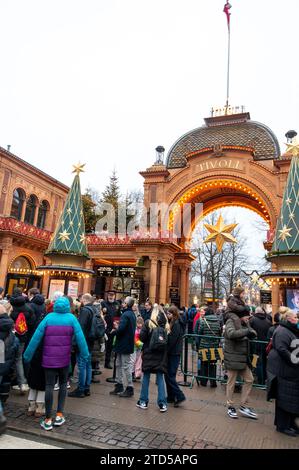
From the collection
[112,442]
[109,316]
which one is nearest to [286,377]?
[112,442]

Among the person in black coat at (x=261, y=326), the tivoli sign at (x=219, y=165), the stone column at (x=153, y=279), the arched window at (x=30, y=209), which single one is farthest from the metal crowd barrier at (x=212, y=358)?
the arched window at (x=30, y=209)

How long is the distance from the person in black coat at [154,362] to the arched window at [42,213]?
92.2 feet

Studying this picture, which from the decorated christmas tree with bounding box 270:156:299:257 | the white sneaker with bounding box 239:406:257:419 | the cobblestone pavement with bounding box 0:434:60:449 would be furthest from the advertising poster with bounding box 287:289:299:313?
the cobblestone pavement with bounding box 0:434:60:449

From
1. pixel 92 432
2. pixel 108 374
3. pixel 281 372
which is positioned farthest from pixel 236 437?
pixel 108 374

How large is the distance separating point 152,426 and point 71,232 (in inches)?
477

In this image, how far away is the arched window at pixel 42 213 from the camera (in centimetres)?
3272

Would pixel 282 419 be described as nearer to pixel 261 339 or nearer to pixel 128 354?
pixel 128 354

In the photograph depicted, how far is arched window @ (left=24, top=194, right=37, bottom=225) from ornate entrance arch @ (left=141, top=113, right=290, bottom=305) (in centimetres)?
1103

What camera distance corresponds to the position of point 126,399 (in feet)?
23.3

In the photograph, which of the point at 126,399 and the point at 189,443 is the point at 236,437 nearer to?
the point at 189,443

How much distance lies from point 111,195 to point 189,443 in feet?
156

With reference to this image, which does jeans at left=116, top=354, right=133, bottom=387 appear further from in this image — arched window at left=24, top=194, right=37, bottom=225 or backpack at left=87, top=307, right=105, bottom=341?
arched window at left=24, top=194, right=37, bottom=225

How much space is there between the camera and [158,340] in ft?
20.9

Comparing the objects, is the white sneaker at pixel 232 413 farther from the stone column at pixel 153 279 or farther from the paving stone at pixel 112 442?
the stone column at pixel 153 279
